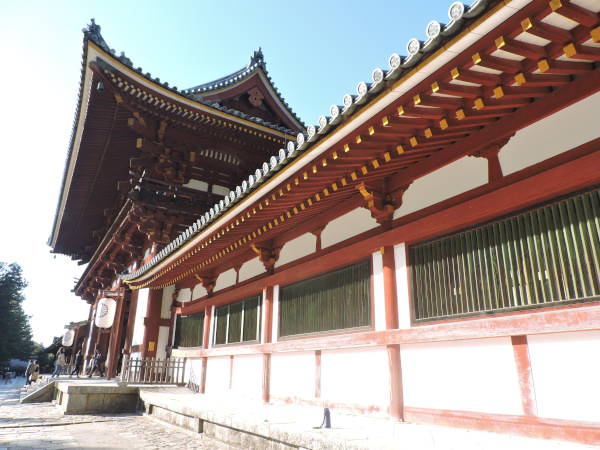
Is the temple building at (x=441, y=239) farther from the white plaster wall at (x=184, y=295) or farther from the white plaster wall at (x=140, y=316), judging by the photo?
the white plaster wall at (x=140, y=316)

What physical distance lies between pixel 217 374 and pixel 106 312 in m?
7.88

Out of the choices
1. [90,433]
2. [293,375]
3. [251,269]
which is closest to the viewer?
[293,375]

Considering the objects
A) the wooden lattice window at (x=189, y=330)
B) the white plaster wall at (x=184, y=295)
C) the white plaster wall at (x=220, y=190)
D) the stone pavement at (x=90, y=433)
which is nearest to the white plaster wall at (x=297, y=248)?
the stone pavement at (x=90, y=433)

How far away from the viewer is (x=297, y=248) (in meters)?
7.61

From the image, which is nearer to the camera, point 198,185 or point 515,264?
point 515,264

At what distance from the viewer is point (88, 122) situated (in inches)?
438

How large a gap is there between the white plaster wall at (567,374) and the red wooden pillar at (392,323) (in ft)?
5.44

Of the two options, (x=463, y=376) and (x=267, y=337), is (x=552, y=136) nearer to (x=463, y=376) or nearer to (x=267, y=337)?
(x=463, y=376)

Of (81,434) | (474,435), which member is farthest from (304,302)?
(81,434)

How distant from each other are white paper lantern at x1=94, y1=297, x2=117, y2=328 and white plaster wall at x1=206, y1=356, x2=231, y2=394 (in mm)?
7044

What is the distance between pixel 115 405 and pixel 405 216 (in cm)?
936

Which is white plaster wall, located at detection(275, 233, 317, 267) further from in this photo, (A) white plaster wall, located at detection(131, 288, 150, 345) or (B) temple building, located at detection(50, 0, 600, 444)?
(A) white plaster wall, located at detection(131, 288, 150, 345)

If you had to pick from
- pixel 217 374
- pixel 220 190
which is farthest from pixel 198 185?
pixel 217 374

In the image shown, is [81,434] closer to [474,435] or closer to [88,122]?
[474,435]
